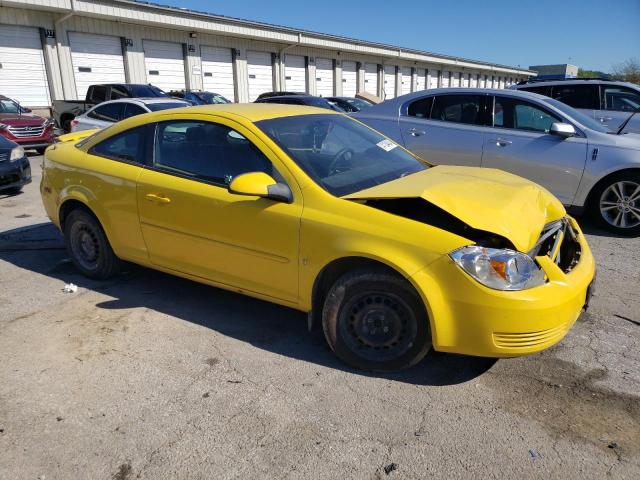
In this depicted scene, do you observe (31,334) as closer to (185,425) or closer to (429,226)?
(185,425)

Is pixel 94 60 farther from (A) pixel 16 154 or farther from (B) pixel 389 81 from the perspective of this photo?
(B) pixel 389 81

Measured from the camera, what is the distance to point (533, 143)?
6105 millimetres

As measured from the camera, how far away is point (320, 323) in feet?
10.9

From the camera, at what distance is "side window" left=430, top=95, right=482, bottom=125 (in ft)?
21.5

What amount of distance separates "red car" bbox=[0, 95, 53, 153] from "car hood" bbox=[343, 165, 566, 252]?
1215 centimetres

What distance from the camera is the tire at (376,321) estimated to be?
2.87 meters

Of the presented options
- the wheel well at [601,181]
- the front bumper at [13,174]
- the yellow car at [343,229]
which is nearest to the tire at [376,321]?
the yellow car at [343,229]

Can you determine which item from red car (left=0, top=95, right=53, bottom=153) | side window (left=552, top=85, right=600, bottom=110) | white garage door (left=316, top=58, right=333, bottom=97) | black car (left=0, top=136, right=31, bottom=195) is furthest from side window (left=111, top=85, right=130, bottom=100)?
white garage door (left=316, top=58, right=333, bottom=97)

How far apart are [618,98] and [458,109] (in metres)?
4.59

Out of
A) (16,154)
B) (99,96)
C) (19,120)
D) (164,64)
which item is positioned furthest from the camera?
(164,64)

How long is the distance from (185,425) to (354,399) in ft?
3.04

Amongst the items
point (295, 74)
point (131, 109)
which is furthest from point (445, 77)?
point (131, 109)

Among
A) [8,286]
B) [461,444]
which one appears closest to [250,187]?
[461,444]

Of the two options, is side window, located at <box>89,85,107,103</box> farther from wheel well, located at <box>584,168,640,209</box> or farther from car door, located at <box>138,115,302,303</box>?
wheel well, located at <box>584,168,640,209</box>
